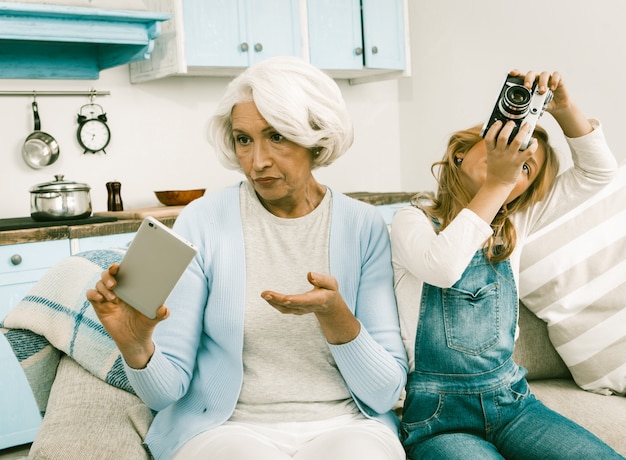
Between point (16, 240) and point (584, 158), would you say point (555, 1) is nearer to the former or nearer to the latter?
point (584, 158)

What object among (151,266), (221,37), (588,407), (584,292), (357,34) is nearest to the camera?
(151,266)

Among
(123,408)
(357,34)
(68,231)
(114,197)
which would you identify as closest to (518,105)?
(123,408)

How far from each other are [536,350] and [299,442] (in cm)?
78

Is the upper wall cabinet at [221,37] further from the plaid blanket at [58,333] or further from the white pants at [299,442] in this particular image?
the white pants at [299,442]

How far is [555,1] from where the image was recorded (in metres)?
3.51

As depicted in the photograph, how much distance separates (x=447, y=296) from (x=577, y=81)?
2405 mm

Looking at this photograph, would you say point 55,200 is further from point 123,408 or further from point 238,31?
point 123,408

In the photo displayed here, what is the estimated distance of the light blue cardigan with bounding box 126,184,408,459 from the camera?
1.31 meters

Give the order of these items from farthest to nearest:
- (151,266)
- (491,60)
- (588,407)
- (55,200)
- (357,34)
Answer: (491,60) < (357,34) < (55,200) < (588,407) < (151,266)

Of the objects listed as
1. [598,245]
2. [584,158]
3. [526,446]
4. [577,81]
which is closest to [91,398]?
[526,446]

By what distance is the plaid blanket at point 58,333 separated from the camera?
57.1 inches

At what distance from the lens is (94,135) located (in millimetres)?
3287

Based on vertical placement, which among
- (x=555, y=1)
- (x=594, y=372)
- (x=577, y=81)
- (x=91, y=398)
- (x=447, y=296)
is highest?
(x=555, y=1)

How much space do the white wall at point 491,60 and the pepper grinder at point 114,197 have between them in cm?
179
